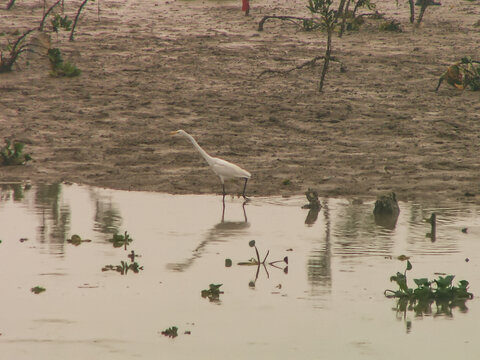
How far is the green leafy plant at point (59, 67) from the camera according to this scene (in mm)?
15359

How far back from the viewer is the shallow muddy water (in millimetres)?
5828

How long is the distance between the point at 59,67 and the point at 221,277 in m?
8.89

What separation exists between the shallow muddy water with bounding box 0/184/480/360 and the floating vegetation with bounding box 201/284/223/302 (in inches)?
2.9

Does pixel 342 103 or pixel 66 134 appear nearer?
pixel 66 134

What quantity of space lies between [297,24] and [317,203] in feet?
31.3

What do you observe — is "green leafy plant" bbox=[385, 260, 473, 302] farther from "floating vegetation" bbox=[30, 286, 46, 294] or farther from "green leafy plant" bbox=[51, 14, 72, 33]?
"green leafy plant" bbox=[51, 14, 72, 33]

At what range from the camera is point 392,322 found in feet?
20.6

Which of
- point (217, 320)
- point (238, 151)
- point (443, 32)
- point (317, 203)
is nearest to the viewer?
point (217, 320)

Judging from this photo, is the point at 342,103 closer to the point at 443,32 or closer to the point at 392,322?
the point at 443,32

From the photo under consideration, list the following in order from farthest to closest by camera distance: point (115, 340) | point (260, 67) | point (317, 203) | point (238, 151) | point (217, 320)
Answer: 1. point (260, 67)
2. point (238, 151)
3. point (317, 203)
4. point (217, 320)
5. point (115, 340)

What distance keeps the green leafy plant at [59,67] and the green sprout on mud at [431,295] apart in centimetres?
965

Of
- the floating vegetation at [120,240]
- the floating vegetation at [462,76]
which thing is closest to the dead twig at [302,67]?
the floating vegetation at [462,76]

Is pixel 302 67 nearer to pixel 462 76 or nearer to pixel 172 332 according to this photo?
pixel 462 76

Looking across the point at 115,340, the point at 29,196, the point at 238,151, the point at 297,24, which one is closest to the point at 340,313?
the point at 115,340
